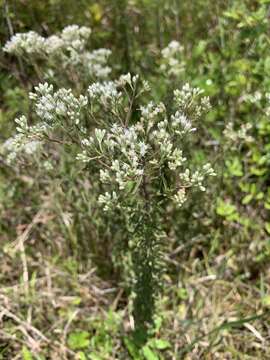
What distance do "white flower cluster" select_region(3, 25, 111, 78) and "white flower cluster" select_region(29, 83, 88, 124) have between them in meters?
0.61

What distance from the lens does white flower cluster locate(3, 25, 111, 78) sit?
2186 millimetres

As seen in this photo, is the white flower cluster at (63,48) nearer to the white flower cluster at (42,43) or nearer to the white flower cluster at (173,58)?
the white flower cluster at (42,43)

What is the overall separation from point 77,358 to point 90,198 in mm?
727

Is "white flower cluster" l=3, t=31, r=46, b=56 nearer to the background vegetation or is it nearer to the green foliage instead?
the background vegetation

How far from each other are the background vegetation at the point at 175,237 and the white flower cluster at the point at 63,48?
231mm

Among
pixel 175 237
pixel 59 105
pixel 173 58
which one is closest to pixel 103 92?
pixel 59 105

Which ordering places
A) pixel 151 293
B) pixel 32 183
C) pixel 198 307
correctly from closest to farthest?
pixel 151 293, pixel 198 307, pixel 32 183

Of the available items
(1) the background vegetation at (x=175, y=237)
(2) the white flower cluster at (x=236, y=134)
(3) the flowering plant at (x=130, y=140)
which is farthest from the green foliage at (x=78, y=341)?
(2) the white flower cluster at (x=236, y=134)

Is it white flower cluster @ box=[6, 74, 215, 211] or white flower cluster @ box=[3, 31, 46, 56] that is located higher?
white flower cluster @ box=[3, 31, 46, 56]

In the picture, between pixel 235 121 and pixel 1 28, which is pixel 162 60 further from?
pixel 1 28

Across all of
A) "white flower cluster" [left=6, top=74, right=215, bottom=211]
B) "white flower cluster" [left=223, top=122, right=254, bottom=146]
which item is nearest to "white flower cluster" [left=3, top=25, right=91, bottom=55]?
"white flower cluster" [left=6, top=74, right=215, bottom=211]

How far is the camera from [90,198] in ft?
7.88

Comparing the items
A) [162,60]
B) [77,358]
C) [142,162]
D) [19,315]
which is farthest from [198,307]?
[162,60]

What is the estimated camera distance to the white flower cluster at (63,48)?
2.19 meters
